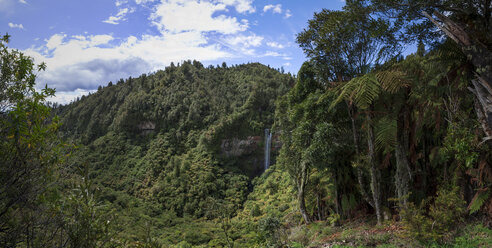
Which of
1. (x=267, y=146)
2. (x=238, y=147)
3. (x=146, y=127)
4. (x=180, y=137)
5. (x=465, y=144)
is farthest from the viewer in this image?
(x=146, y=127)

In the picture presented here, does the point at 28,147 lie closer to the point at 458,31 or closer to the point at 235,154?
the point at 458,31

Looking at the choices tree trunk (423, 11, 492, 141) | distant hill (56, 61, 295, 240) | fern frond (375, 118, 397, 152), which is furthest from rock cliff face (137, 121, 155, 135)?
tree trunk (423, 11, 492, 141)

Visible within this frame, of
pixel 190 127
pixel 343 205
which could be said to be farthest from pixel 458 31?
pixel 190 127

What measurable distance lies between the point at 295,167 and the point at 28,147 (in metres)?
9.66

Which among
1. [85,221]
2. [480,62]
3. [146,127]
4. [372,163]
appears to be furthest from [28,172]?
[146,127]

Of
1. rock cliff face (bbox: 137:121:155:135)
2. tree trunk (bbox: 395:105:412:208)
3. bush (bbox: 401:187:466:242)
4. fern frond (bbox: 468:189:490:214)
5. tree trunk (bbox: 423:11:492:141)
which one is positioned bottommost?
bush (bbox: 401:187:466:242)

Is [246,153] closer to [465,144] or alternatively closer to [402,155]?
[402,155]

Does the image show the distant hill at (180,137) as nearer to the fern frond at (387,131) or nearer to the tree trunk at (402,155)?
the tree trunk at (402,155)

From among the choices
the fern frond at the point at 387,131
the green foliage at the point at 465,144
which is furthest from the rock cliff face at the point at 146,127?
the green foliage at the point at 465,144

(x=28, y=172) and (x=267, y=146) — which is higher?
(x=28, y=172)

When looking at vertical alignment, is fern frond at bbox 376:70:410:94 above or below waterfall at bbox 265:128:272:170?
above

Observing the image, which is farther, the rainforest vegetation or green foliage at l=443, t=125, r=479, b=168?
green foliage at l=443, t=125, r=479, b=168

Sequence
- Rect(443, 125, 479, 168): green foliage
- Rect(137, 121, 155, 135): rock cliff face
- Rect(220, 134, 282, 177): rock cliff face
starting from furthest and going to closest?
Rect(137, 121, 155, 135): rock cliff face
Rect(220, 134, 282, 177): rock cliff face
Rect(443, 125, 479, 168): green foliage

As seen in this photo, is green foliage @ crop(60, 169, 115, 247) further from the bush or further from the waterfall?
the waterfall
